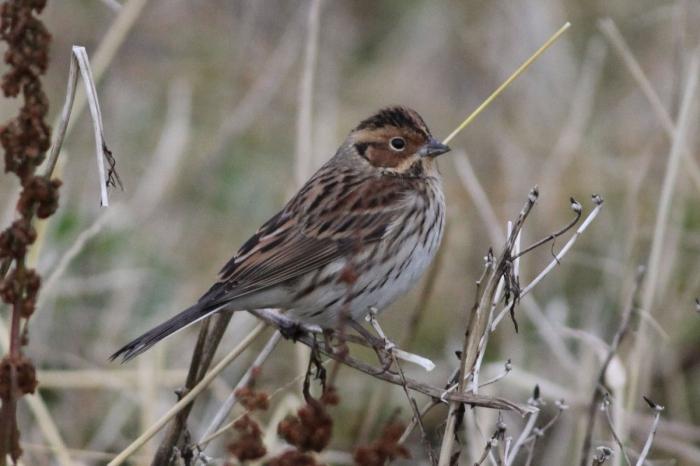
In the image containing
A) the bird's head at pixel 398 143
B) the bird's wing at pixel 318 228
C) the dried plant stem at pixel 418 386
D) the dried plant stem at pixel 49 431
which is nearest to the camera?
the dried plant stem at pixel 418 386

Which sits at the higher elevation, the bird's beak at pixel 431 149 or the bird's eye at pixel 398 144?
the bird's beak at pixel 431 149

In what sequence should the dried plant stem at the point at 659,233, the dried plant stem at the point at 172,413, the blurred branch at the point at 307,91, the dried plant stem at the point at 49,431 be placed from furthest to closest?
1. the blurred branch at the point at 307,91
2. the dried plant stem at the point at 659,233
3. the dried plant stem at the point at 49,431
4. the dried plant stem at the point at 172,413

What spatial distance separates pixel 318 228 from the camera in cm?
404

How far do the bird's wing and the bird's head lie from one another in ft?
0.21

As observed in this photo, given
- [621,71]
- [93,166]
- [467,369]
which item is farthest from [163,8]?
[467,369]

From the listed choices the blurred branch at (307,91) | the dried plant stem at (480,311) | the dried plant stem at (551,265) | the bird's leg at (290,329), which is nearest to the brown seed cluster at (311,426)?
the dried plant stem at (480,311)

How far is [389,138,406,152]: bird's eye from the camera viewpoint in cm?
423

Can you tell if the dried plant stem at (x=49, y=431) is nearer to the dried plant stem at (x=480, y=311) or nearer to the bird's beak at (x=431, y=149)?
the dried plant stem at (x=480, y=311)

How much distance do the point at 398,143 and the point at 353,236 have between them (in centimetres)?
42

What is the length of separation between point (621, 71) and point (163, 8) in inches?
104

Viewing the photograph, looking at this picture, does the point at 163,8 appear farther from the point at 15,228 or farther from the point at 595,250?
the point at 15,228

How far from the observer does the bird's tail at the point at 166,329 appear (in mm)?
3205

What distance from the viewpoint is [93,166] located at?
6336 millimetres

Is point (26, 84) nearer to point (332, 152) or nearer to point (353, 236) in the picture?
point (353, 236)
